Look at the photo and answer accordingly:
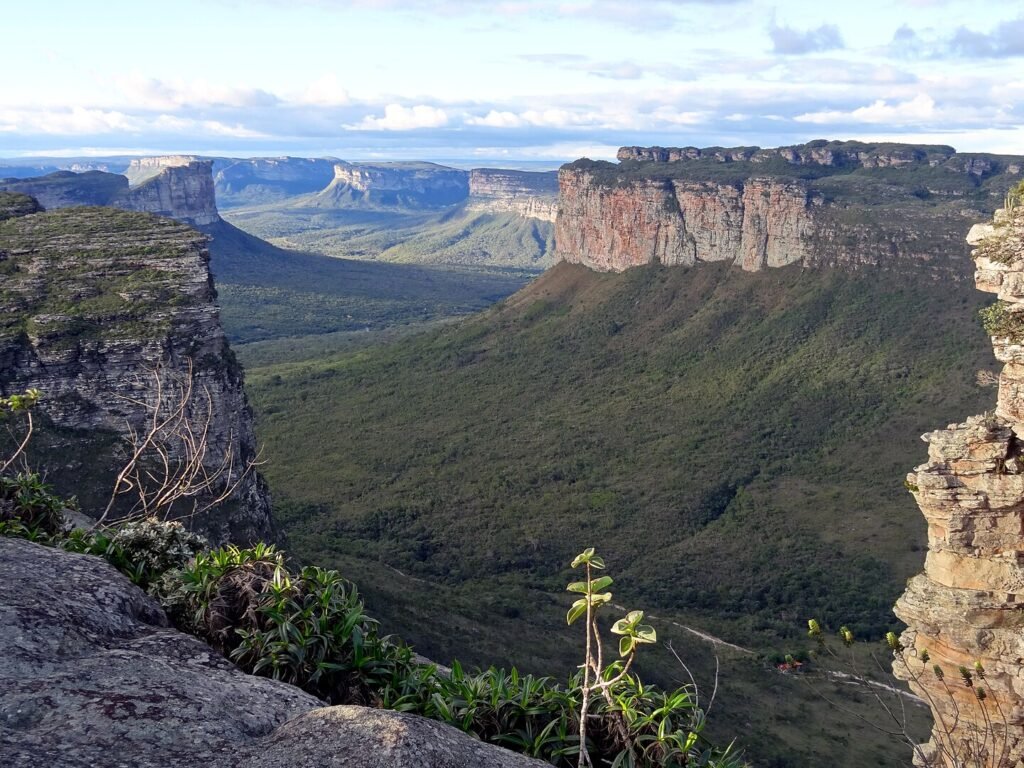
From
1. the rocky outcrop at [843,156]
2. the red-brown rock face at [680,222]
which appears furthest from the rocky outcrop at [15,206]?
the rocky outcrop at [843,156]

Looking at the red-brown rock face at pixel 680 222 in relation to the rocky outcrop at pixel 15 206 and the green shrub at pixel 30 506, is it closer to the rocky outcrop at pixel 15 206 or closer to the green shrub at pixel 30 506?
the rocky outcrop at pixel 15 206

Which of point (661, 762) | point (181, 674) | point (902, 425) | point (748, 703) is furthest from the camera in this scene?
point (902, 425)

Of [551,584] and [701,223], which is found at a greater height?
[701,223]

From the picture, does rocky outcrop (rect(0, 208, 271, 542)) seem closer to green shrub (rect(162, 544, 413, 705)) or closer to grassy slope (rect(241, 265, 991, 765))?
grassy slope (rect(241, 265, 991, 765))

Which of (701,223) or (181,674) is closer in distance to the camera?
(181,674)

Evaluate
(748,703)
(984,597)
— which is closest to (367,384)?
(748,703)

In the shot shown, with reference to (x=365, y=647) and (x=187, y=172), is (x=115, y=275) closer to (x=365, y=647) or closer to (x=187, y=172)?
(x=365, y=647)

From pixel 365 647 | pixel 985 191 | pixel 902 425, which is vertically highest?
pixel 985 191

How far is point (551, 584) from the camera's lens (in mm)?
42094

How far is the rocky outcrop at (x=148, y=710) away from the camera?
6578mm

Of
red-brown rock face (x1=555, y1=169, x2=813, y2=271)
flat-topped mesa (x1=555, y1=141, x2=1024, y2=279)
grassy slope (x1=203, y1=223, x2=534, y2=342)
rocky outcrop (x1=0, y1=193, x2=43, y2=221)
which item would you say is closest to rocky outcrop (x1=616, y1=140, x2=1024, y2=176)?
flat-topped mesa (x1=555, y1=141, x2=1024, y2=279)

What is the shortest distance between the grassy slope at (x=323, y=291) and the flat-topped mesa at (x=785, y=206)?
1557 inches

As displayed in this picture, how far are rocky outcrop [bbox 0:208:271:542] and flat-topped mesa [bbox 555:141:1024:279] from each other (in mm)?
53077

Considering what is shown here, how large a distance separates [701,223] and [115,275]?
194 feet
